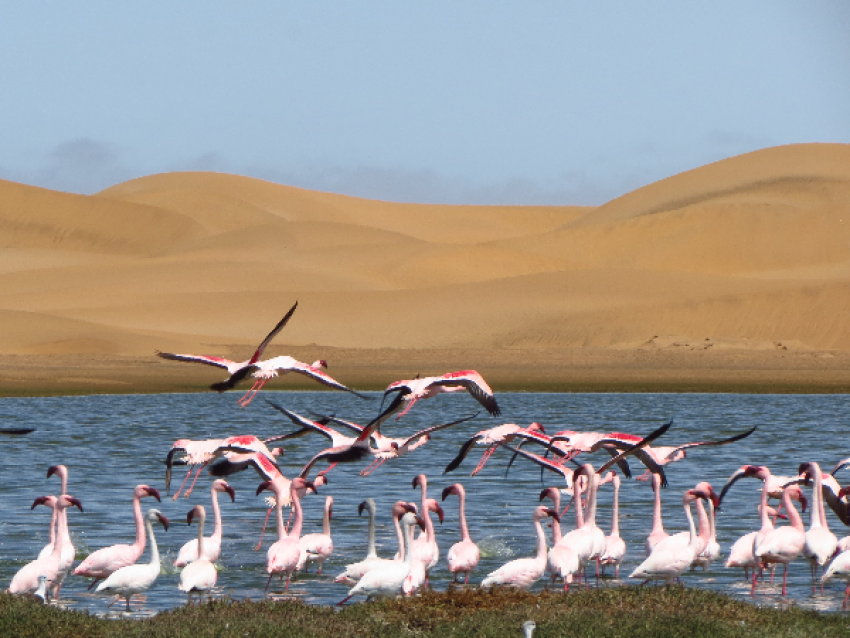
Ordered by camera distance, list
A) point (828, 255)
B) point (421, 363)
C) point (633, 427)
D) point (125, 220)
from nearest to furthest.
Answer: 1. point (633, 427)
2. point (421, 363)
3. point (828, 255)
4. point (125, 220)

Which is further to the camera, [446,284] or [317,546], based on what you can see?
[446,284]

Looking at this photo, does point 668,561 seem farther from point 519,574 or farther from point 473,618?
point 473,618

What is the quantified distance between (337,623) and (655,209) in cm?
12407

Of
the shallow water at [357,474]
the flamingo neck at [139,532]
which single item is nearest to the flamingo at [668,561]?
the shallow water at [357,474]

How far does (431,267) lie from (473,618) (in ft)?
329

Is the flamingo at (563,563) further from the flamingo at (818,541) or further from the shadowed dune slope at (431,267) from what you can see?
the shadowed dune slope at (431,267)

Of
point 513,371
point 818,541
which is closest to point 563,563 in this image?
point 818,541

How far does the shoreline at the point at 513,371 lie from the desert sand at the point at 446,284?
187 millimetres

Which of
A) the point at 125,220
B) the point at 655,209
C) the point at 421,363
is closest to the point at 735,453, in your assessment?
the point at 421,363

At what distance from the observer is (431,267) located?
11106cm

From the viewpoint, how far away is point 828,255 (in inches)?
4161

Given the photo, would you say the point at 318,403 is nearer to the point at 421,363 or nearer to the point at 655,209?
the point at 421,363

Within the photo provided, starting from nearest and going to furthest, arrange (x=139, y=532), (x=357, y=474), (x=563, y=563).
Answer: (x=563, y=563) → (x=139, y=532) → (x=357, y=474)

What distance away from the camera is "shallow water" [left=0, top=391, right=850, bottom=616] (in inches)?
609
